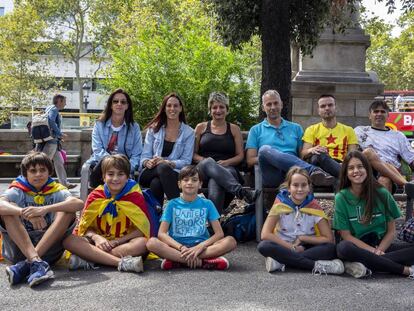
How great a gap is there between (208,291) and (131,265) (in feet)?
2.69

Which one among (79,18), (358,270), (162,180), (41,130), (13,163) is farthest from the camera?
(79,18)

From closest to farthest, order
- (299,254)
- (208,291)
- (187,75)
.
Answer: (208,291) < (299,254) < (187,75)

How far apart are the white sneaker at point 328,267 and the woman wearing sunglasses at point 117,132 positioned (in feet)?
7.64

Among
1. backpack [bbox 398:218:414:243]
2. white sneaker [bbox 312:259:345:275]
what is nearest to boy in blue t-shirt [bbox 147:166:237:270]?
white sneaker [bbox 312:259:345:275]

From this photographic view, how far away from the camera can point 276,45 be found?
8.37 metres

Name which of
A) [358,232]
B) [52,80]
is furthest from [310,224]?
[52,80]

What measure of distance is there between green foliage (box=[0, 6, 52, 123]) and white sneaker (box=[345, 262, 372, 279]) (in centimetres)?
2989

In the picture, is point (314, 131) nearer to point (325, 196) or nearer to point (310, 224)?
point (310, 224)

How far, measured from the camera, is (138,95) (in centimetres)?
1327

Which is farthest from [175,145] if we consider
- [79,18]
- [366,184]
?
[79,18]

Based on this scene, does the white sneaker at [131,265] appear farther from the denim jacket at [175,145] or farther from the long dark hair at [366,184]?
the long dark hair at [366,184]

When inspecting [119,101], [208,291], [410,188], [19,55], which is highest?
[19,55]

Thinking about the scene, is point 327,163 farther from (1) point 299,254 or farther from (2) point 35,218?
(2) point 35,218

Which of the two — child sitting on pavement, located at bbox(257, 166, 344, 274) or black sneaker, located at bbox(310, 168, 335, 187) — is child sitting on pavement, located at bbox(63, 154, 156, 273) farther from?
black sneaker, located at bbox(310, 168, 335, 187)
